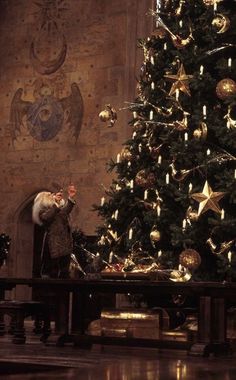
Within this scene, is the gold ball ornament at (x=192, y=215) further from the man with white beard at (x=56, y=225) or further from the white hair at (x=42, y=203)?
the white hair at (x=42, y=203)

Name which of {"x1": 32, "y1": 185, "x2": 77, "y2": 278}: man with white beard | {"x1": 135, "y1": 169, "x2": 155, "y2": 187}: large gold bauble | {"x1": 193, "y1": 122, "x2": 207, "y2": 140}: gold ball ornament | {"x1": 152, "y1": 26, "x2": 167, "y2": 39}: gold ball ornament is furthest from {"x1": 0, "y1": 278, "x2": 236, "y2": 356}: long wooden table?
{"x1": 152, "y1": 26, "x2": 167, "y2": 39}: gold ball ornament

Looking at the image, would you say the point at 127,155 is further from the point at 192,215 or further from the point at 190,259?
the point at 190,259

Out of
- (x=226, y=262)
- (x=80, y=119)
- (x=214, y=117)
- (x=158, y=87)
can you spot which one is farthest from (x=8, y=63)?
(x=226, y=262)

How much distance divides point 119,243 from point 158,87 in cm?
223

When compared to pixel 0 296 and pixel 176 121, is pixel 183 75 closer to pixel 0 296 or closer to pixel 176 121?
pixel 176 121

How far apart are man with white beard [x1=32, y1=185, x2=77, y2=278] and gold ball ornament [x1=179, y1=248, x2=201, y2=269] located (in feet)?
4.50

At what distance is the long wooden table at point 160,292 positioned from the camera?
8.40 m

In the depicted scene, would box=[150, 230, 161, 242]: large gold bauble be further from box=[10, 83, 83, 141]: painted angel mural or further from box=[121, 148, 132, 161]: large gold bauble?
box=[10, 83, 83, 141]: painted angel mural

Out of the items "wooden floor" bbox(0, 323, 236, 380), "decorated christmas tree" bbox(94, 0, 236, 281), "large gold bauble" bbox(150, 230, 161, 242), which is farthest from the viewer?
"large gold bauble" bbox(150, 230, 161, 242)

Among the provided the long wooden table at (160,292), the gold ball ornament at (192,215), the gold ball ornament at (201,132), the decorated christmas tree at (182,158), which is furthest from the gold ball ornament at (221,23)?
the long wooden table at (160,292)

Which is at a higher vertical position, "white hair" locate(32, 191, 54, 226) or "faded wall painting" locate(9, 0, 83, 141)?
"faded wall painting" locate(9, 0, 83, 141)

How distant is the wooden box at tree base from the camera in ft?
30.4

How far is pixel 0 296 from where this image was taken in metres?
12.0

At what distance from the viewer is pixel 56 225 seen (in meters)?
10.3
